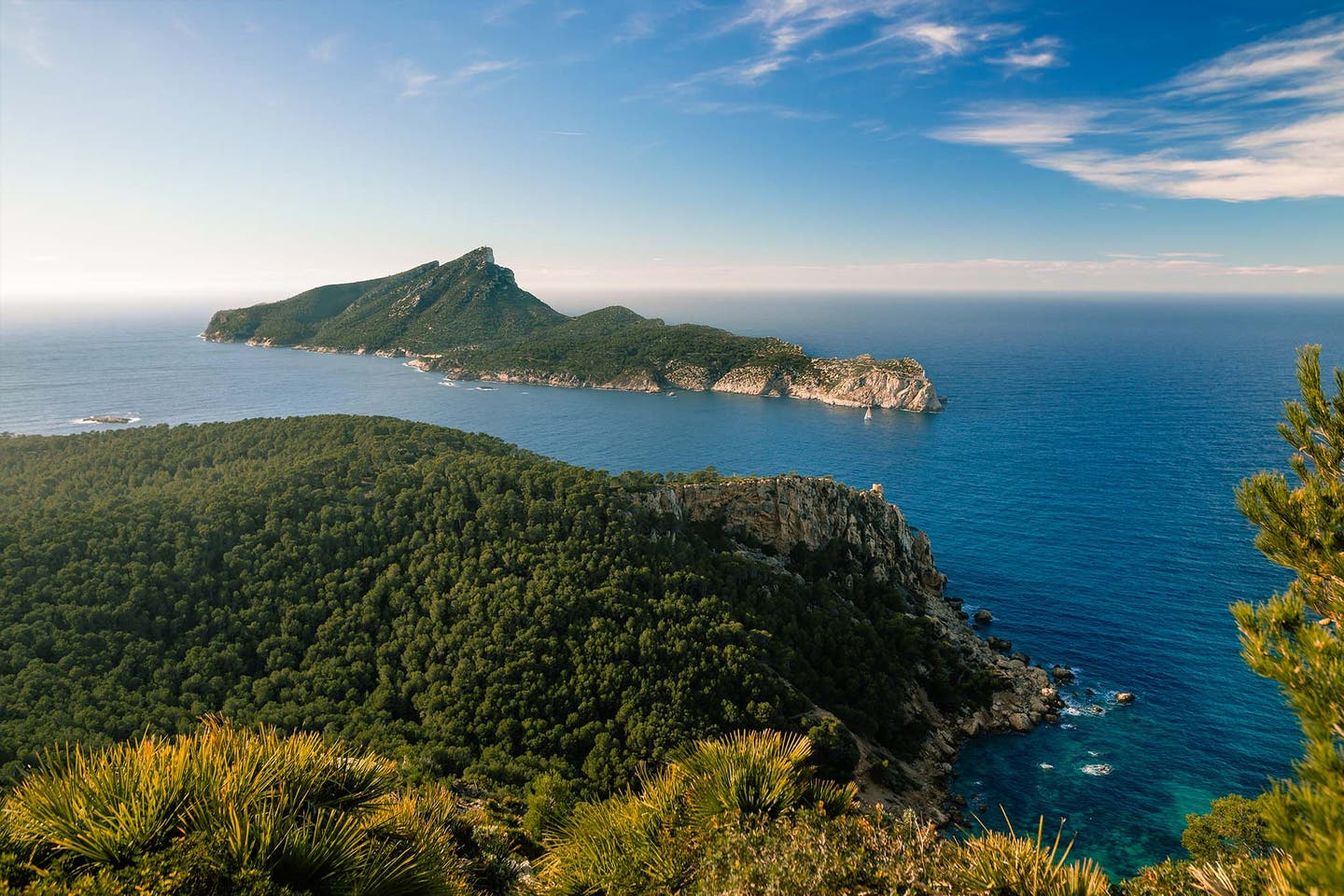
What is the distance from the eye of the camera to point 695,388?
116 meters

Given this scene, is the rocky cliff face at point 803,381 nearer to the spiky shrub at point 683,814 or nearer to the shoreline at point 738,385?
the shoreline at point 738,385

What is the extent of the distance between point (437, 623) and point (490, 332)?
144 meters

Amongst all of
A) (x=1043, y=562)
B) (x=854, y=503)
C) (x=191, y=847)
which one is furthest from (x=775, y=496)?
(x=191, y=847)

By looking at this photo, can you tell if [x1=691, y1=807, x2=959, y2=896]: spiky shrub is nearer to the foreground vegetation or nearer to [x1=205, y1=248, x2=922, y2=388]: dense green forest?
the foreground vegetation

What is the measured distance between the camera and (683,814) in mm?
9578

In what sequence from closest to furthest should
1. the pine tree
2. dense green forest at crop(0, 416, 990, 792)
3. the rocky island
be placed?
the pine tree < dense green forest at crop(0, 416, 990, 792) < the rocky island

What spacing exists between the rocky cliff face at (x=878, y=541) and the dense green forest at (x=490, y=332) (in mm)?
63275

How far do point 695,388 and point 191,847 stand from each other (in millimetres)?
111949

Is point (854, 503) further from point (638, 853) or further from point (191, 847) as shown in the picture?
point (191, 847)

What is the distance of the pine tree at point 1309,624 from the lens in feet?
16.1

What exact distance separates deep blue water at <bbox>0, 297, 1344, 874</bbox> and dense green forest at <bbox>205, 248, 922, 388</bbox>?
961 centimetres

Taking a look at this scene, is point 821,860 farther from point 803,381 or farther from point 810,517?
point 803,381

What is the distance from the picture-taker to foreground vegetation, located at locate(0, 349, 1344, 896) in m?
5.46

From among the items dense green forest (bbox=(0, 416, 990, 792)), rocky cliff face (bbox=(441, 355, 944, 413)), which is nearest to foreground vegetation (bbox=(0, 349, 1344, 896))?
dense green forest (bbox=(0, 416, 990, 792))
